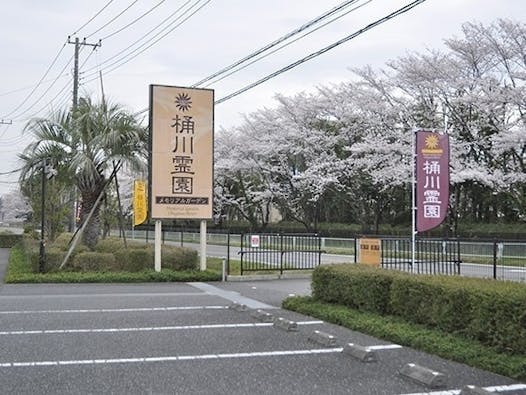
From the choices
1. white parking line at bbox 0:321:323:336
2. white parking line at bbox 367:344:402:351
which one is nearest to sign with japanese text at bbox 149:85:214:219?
white parking line at bbox 0:321:323:336

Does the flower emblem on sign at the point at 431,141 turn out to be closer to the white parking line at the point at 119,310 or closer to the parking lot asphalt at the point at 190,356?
the parking lot asphalt at the point at 190,356

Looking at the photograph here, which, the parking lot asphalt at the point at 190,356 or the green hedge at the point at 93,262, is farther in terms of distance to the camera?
the green hedge at the point at 93,262

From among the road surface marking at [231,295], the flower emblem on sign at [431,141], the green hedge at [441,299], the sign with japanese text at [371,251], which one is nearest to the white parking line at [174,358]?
the green hedge at [441,299]

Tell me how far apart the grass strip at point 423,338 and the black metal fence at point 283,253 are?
8420 mm

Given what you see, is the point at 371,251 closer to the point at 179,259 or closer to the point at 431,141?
the point at 431,141

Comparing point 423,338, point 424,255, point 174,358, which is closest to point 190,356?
point 174,358

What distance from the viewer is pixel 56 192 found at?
971 inches

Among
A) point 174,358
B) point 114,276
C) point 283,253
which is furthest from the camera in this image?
point 283,253

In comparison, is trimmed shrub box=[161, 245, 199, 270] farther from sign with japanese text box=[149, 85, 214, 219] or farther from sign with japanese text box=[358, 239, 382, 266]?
sign with japanese text box=[358, 239, 382, 266]

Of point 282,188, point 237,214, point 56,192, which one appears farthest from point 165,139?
point 237,214

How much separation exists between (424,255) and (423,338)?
8.98 m

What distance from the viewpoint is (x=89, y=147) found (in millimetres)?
18781

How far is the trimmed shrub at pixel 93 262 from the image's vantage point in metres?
16.9

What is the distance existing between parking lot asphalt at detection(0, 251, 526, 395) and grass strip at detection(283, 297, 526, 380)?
12 centimetres
